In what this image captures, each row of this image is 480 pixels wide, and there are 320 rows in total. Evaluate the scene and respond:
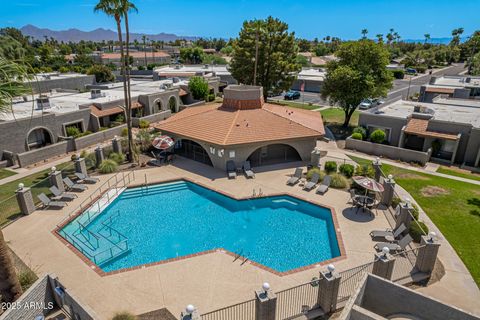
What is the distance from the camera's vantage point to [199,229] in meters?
18.7

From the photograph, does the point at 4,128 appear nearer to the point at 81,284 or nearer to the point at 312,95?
the point at 81,284

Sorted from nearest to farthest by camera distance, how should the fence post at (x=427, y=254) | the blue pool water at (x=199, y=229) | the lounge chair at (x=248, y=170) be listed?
the fence post at (x=427, y=254) < the blue pool water at (x=199, y=229) < the lounge chair at (x=248, y=170)

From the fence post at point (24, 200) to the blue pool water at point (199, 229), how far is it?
3144 millimetres

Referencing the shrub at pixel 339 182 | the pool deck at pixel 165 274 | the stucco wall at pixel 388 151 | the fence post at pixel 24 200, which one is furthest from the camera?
the stucco wall at pixel 388 151

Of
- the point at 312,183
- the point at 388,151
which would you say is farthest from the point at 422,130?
the point at 312,183

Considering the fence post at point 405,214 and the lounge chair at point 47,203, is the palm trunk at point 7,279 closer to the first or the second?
the lounge chair at point 47,203

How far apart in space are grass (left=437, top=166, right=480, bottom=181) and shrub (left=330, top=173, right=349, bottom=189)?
33.6ft

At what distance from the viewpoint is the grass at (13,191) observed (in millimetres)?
19000

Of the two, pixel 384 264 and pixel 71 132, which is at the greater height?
pixel 71 132

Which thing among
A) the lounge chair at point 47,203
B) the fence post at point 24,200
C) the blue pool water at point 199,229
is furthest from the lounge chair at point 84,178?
the fence post at point 24,200

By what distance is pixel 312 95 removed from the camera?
6316cm

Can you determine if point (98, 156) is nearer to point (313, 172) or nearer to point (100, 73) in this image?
point (313, 172)

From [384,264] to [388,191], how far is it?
356 inches

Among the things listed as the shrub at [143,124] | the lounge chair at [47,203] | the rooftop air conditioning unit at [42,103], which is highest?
the rooftop air conditioning unit at [42,103]
